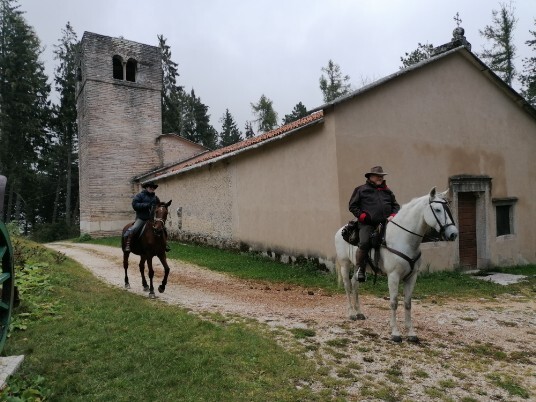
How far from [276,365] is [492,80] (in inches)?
517

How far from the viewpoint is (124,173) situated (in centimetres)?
2353

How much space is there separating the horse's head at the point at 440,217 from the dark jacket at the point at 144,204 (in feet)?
18.1

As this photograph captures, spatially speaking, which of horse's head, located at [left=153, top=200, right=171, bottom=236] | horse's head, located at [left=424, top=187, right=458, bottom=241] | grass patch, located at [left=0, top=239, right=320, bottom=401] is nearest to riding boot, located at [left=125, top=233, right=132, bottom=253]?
horse's head, located at [left=153, top=200, right=171, bottom=236]

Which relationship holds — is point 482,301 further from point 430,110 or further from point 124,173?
point 124,173

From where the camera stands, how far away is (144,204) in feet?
26.4

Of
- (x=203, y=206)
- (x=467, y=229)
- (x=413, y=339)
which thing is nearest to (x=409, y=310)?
(x=413, y=339)

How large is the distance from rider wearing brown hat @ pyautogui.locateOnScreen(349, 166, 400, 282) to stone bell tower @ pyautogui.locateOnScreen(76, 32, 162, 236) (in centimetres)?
2040

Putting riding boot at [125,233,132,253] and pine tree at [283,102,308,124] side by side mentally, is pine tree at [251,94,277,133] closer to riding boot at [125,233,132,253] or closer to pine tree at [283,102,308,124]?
pine tree at [283,102,308,124]

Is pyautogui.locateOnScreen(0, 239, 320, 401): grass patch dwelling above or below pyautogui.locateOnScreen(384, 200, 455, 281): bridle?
below

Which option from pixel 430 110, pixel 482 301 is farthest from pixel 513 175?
pixel 482 301

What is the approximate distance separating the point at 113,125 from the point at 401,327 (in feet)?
72.5

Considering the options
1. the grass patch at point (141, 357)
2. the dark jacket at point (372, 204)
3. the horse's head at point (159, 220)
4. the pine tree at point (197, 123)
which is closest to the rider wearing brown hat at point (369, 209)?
the dark jacket at point (372, 204)

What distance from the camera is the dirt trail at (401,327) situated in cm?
405

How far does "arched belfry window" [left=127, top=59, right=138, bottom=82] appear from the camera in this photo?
982 inches
